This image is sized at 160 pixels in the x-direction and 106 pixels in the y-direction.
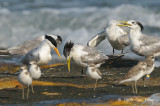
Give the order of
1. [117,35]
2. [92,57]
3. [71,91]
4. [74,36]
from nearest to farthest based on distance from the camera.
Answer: [71,91]
[92,57]
[117,35]
[74,36]

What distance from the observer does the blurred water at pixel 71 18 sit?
2031cm

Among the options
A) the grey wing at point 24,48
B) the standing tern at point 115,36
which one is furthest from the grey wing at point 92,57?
the standing tern at point 115,36

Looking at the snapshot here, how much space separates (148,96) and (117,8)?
52.3 ft

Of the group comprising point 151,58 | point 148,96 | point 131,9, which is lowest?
point 148,96

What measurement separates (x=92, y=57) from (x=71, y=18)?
12826mm

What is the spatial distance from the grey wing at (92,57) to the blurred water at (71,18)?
8159mm

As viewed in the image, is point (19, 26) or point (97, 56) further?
point (19, 26)

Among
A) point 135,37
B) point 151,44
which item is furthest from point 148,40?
point 135,37

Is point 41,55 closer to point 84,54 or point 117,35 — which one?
point 84,54

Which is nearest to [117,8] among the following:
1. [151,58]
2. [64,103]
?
[151,58]

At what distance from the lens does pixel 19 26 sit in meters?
22.4

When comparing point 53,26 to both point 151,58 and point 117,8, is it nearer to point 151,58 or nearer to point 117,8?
point 117,8

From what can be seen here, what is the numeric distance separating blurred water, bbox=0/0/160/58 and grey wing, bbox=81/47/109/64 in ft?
26.8

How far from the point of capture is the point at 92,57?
9898 mm
